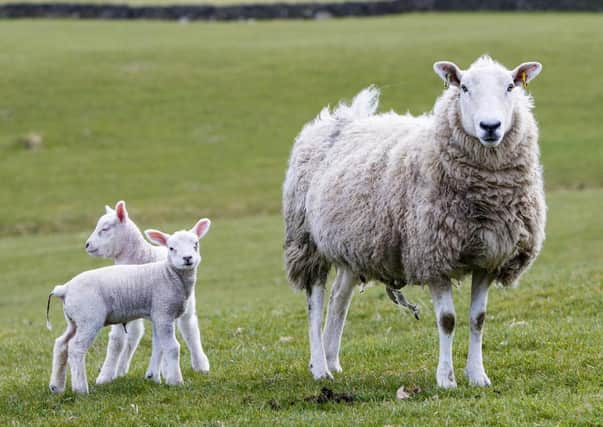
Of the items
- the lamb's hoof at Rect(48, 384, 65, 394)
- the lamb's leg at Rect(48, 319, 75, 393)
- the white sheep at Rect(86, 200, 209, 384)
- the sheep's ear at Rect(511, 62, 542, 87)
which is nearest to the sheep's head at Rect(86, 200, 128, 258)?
the white sheep at Rect(86, 200, 209, 384)

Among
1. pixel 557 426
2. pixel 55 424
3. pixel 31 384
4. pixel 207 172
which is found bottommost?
pixel 207 172

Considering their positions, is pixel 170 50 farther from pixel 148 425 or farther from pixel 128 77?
pixel 148 425

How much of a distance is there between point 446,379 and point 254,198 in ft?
83.1

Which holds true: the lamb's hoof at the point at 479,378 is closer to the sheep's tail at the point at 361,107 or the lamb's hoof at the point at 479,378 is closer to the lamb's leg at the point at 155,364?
the lamb's leg at the point at 155,364

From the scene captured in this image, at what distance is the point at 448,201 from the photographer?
8.42 meters

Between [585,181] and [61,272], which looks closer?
[61,272]

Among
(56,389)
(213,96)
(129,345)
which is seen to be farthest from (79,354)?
(213,96)

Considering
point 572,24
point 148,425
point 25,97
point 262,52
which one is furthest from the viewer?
point 572,24

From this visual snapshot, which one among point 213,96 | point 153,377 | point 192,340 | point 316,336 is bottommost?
point 213,96

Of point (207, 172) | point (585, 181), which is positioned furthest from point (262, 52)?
point (585, 181)

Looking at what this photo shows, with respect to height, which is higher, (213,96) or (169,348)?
(169,348)

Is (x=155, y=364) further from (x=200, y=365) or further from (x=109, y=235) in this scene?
(x=109, y=235)

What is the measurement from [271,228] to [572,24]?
1332 inches

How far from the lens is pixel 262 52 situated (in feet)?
168
